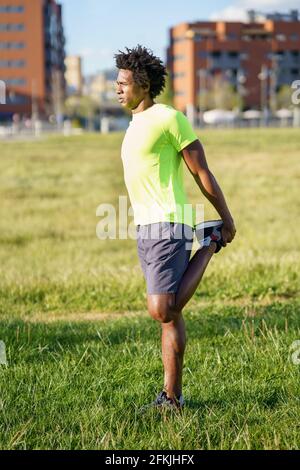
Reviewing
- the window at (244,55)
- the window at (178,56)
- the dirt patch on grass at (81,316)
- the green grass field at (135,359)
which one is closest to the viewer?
the green grass field at (135,359)

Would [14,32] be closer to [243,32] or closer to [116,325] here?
[243,32]

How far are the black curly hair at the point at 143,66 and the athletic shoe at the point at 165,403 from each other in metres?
1.53

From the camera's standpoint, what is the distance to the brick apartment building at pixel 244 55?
365ft

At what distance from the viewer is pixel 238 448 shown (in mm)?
3520

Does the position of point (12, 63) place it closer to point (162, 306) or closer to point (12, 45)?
point (12, 45)

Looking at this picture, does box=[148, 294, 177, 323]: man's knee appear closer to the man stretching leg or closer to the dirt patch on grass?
the man stretching leg

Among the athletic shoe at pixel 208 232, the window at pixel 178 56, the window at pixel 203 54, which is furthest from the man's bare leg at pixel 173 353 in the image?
the window at pixel 178 56

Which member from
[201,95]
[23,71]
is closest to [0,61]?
[23,71]

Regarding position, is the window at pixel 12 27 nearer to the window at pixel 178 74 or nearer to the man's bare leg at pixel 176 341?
the window at pixel 178 74

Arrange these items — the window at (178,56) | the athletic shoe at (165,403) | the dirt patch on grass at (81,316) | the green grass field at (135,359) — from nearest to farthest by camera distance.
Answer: the green grass field at (135,359) < the athletic shoe at (165,403) < the dirt patch on grass at (81,316) < the window at (178,56)

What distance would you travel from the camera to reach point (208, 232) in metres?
4.07

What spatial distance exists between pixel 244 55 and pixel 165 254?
113 meters

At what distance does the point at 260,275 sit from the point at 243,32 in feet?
366

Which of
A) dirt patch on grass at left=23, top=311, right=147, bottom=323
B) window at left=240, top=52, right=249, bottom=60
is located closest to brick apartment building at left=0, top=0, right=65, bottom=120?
window at left=240, top=52, right=249, bottom=60
